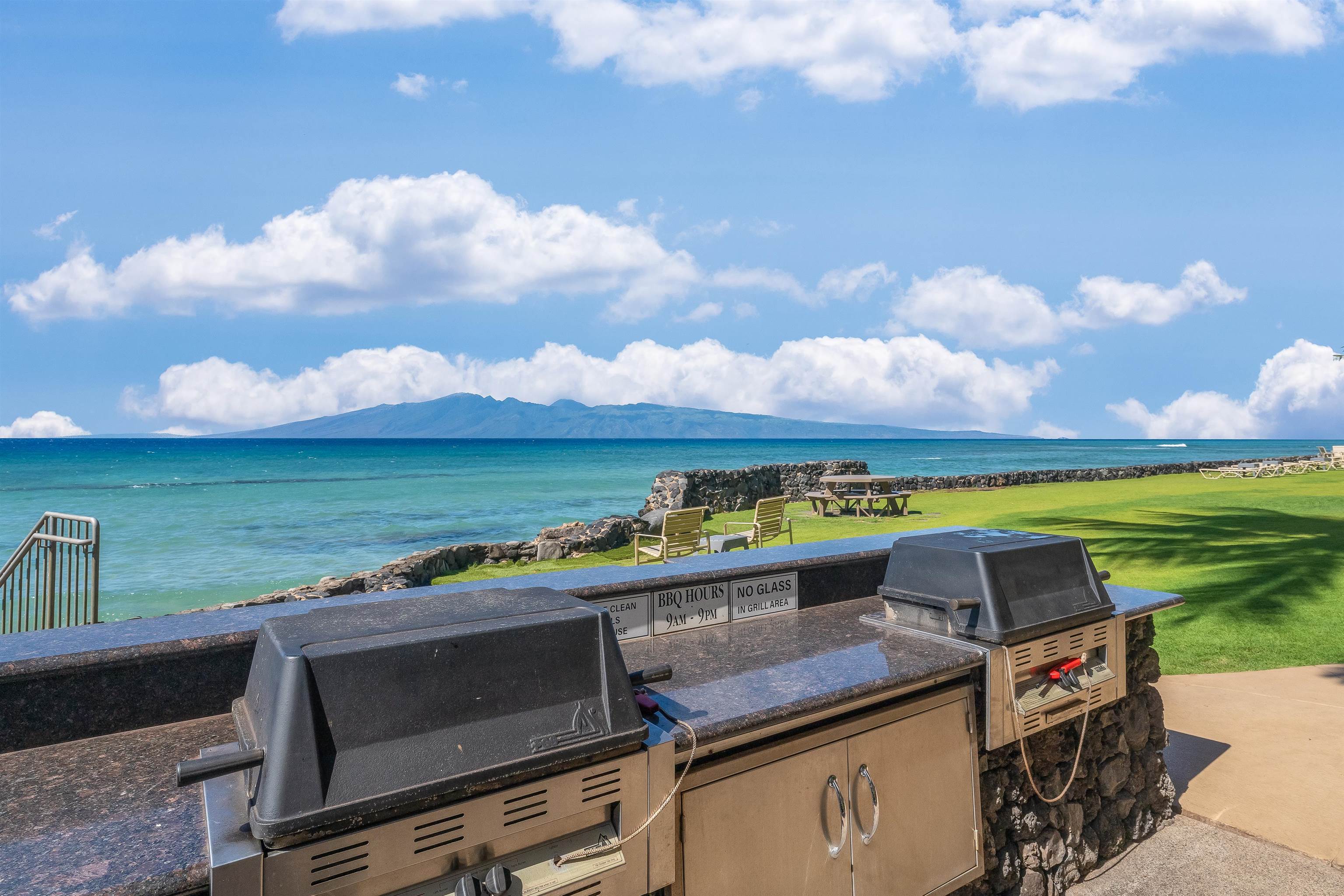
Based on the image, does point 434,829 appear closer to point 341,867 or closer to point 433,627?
point 341,867

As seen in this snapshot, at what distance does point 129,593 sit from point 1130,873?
603 inches

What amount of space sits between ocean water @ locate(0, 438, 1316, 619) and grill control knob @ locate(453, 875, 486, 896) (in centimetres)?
1257

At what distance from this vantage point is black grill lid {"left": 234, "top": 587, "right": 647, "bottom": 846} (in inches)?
55.5

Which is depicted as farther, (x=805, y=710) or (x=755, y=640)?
(x=755, y=640)

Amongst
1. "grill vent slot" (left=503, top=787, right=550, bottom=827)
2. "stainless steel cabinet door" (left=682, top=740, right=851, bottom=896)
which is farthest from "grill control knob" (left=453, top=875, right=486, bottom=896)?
"stainless steel cabinet door" (left=682, top=740, right=851, bottom=896)

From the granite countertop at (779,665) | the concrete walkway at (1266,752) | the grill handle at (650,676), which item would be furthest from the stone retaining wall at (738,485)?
the grill handle at (650,676)

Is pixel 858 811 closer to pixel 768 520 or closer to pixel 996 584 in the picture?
pixel 996 584

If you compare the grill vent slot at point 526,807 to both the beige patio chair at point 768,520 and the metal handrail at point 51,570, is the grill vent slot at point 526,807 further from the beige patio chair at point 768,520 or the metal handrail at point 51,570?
the beige patio chair at point 768,520

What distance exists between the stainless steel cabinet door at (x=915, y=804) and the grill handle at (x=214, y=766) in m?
1.62

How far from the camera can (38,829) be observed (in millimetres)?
1485

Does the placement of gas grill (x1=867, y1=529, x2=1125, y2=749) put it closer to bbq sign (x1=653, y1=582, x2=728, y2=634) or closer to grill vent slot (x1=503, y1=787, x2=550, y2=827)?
bbq sign (x1=653, y1=582, x2=728, y2=634)

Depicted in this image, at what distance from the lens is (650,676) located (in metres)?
1.94

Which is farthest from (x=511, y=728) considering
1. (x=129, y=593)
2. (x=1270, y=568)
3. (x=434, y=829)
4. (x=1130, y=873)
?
(x=129, y=593)

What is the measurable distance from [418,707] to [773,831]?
1.17 m
